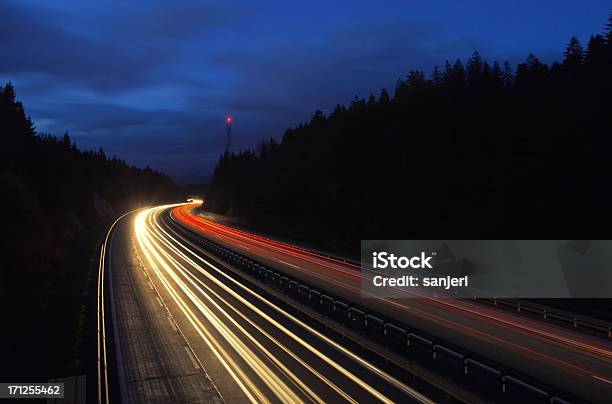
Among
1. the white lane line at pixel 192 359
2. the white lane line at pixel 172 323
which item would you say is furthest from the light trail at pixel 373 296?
the white lane line at pixel 192 359

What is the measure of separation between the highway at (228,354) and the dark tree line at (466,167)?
21.5 metres

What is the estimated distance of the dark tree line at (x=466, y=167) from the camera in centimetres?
3553

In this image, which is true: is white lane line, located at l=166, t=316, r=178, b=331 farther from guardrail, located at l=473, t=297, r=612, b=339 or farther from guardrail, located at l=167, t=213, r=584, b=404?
guardrail, located at l=473, t=297, r=612, b=339

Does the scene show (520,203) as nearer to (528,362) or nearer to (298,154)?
(528,362)

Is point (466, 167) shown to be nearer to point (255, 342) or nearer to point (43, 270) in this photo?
point (255, 342)

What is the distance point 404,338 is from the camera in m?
17.1

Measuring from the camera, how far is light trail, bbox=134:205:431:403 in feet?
46.1

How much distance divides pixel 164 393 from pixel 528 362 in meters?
11.5

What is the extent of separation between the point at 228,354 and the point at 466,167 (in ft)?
125

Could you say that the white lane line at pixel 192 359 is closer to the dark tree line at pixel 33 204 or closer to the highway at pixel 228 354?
the highway at pixel 228 354

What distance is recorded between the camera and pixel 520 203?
38031mm

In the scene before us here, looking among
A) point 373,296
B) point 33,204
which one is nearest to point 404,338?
point 373,296

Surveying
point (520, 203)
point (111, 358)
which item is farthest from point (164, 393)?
point (520, 203)

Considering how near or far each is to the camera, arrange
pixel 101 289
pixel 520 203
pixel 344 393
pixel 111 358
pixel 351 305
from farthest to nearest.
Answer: pixel 520 203
pixel 101 289
pixel 351 305
pixel 111 358
pixel 344 393
